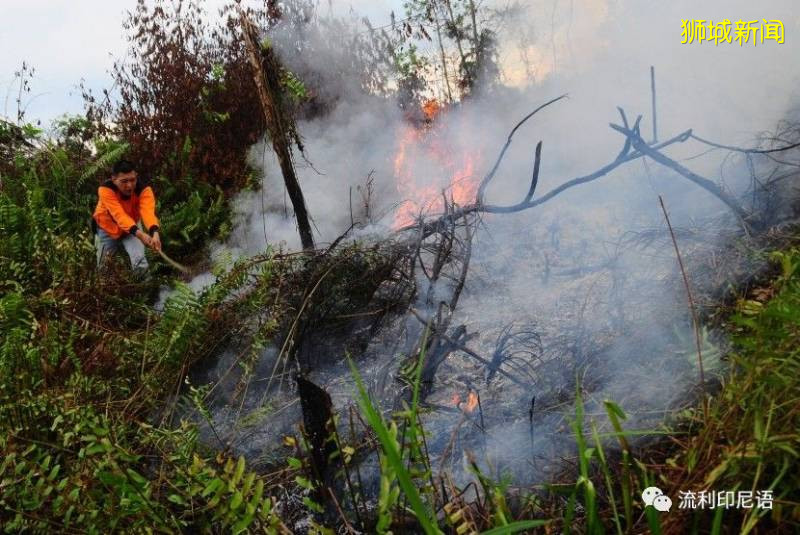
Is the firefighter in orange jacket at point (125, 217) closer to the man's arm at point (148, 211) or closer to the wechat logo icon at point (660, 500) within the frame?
the man's arm at point (148, 211)

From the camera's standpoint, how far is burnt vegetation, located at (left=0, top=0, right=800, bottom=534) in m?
1.58

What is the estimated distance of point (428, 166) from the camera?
7.75m

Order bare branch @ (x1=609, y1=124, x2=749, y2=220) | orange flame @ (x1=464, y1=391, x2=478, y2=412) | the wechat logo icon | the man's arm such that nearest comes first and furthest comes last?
the wechat logo icon < orange flame @ (x1=464, y1=391, x2=478, y2=412) < bare branch @ (x1=609, y1=124, x2=749, y2=220) < the man's arm

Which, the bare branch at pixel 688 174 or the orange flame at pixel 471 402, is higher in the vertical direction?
the bare branch at pixel 688 174

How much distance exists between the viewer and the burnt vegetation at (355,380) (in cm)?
158

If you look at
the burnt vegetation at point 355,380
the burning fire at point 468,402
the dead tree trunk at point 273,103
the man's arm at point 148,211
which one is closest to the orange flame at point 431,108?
the burnt vegetation at point 355,380

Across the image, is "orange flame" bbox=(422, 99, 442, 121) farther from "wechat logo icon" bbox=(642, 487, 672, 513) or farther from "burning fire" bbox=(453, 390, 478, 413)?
"wechat logo icon" bbox=(642, 487, 672, 513)

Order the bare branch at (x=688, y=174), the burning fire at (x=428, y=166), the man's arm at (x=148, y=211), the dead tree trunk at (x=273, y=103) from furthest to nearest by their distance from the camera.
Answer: the burning fire at (x=428, y=166) → the man's arm at (x=148, y=211) → the dead tree trunk at (x=273, y=103) → the bare branch at (x=688, y=174)

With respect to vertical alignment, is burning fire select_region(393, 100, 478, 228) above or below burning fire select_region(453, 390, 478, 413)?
above

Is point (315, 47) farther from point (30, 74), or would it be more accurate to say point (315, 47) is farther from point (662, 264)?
point (662, 264)

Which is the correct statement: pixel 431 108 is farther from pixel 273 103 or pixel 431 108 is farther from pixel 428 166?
pixel 273 103

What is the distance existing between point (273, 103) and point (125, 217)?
81.5 inches

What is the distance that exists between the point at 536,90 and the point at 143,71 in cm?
669

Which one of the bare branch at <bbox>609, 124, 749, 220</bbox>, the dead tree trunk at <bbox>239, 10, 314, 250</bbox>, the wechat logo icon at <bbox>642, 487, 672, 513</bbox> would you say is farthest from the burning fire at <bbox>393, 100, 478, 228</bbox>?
the wechat logo icon at <bbox>642, 487, 672, 513</bbox>
